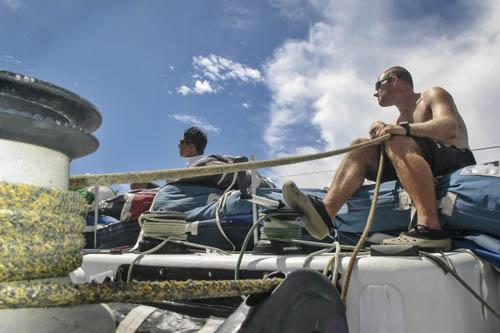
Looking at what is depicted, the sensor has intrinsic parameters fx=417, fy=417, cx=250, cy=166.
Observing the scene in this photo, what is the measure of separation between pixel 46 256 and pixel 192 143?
3739 millimetres

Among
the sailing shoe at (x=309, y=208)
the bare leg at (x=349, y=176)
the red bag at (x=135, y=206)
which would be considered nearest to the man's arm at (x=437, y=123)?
the bare leg at (x=349, y=176)

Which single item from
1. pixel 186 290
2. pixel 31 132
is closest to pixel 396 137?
pixel 186 290

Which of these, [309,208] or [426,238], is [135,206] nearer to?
[309,208]

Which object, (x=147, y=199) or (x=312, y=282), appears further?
(x=147, y=199)

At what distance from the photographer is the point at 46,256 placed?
553mm

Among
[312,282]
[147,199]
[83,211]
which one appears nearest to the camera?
[83,211]

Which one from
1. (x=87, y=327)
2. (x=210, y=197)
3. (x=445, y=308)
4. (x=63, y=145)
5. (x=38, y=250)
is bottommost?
(x=445, y=308)

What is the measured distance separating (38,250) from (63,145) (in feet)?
0.50

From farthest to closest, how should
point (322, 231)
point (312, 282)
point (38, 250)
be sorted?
point (322, 231)
point (312, 282)
point (38, 250)

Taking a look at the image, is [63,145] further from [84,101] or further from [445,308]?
[445,308]

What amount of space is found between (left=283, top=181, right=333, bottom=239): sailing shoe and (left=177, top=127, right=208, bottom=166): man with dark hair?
2392mm

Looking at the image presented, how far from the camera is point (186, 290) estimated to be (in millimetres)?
628

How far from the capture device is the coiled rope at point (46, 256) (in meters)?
0.51

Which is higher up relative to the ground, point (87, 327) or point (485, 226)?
point (485, 226)
